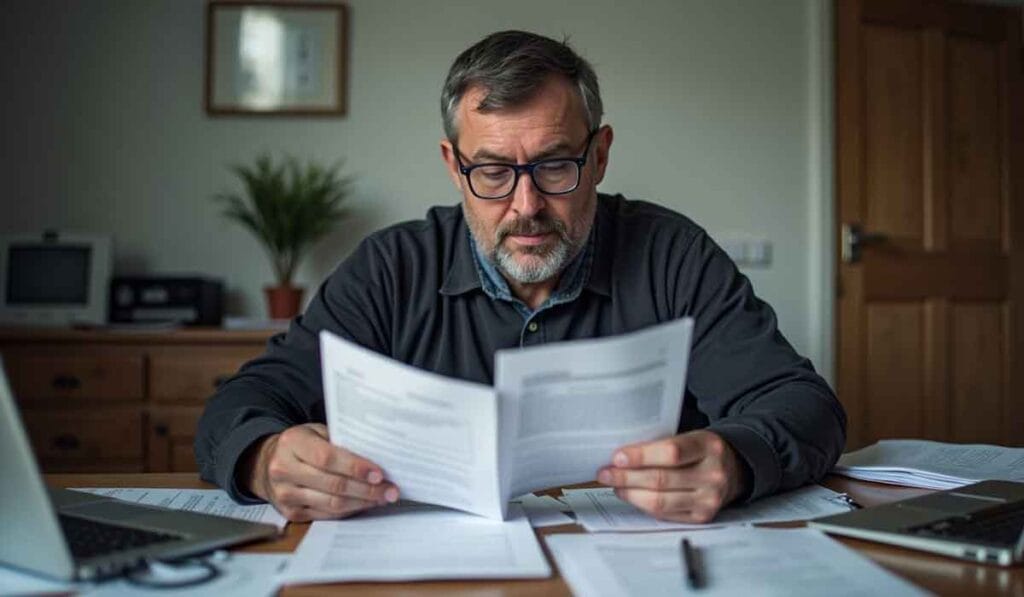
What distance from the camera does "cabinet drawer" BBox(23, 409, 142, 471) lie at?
246cm

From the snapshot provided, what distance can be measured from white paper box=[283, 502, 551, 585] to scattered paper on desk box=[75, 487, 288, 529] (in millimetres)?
84

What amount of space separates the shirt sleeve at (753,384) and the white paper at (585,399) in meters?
0.17

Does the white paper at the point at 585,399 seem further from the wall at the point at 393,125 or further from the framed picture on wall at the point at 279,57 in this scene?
the framed picture on wall at the point at 279,57

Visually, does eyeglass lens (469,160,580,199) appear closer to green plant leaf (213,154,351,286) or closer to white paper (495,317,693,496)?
white paper (495,317,693,496)

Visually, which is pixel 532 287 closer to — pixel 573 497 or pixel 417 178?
pixel 573 497

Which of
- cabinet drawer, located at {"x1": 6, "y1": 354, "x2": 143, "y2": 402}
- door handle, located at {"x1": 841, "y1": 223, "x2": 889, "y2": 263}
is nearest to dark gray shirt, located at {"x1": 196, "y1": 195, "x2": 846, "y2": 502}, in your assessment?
cabinet drawer, located at {"x1": 6, "y1": 354, "x2": 143, "y2": 402}

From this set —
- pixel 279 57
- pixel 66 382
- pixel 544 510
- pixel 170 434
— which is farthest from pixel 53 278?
pixel 544 510

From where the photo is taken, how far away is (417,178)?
3.09m

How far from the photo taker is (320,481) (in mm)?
863

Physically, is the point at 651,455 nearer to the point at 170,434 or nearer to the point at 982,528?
the point at 982,528

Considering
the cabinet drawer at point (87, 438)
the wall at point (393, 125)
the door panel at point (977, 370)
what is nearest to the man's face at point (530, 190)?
the cabinet drawer at point (87, 438)

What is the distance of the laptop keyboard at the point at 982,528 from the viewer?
771 mm

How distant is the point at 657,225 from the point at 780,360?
0.35 m

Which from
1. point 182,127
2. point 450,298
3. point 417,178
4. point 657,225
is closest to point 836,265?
point 417,178
